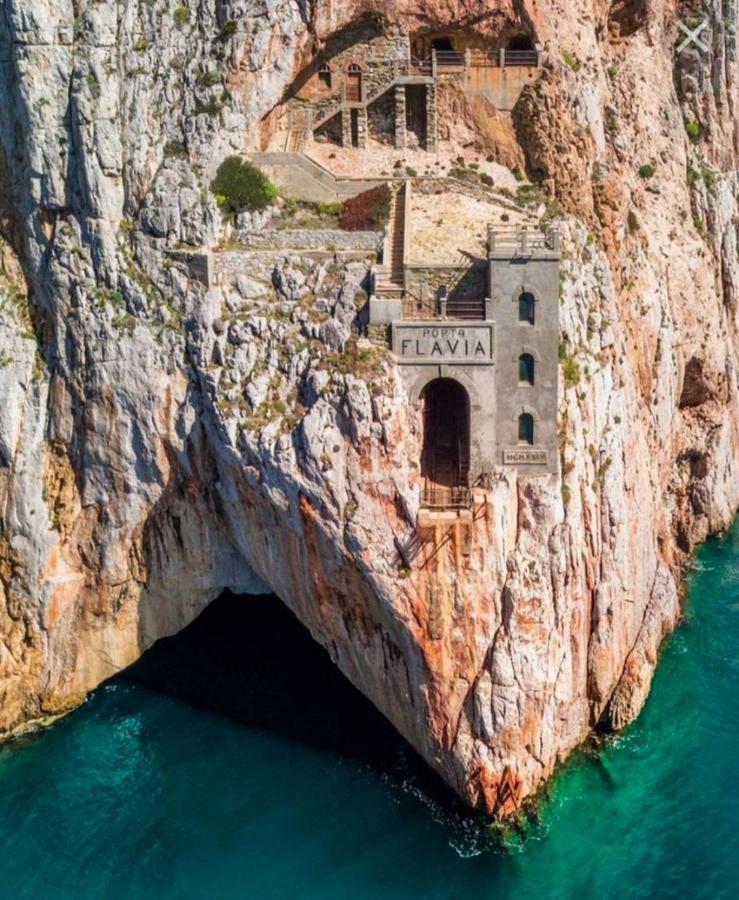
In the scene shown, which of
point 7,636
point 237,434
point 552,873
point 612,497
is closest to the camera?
point 552,873

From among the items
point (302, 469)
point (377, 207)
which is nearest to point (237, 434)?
point (302, 469)

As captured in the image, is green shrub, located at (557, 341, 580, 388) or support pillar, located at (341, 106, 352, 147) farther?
support pillar, located at (341, 106, 352, 147)

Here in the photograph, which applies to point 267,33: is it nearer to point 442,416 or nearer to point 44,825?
point 442,416

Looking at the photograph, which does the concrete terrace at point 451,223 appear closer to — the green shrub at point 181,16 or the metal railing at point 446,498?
the metal railing at point 446,498

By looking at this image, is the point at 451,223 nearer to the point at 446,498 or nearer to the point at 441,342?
the point at 441,342

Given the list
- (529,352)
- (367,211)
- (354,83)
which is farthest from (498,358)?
(354,83)

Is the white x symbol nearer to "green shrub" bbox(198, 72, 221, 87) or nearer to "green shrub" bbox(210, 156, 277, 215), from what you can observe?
"green shrub" bbox(210, 156, 277, 215)

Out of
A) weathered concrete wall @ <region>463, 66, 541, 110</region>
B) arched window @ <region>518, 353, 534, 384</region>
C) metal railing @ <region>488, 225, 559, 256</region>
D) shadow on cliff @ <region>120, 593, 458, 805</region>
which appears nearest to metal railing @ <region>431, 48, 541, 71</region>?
weathered concrete wall @ <region>463, 66, 541, 110</region>
